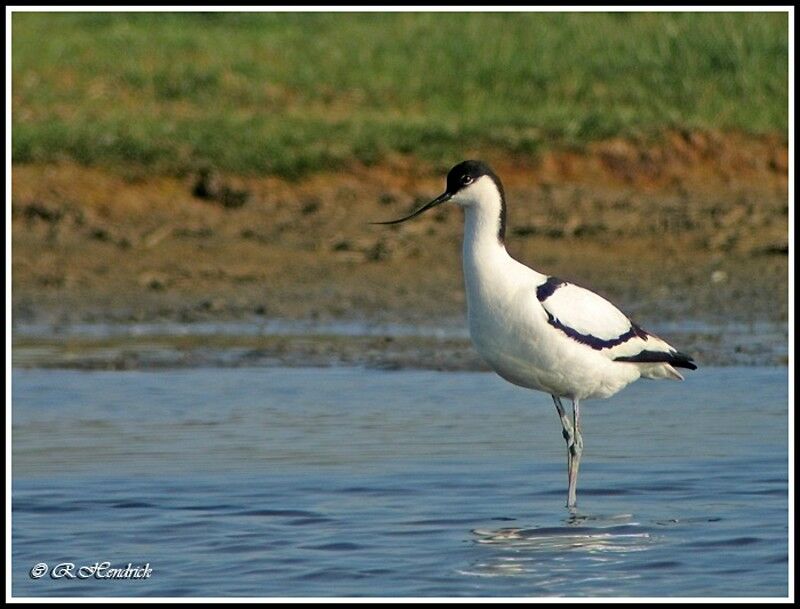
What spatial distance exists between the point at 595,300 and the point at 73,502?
226cm

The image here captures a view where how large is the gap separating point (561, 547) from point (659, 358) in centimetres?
119

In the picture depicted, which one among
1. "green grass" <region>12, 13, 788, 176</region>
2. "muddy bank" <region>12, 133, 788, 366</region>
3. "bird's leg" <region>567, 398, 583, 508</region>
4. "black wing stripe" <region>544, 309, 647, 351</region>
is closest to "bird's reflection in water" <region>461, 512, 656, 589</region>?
"bird's leg" <region>567, 398, 583, 508</region>

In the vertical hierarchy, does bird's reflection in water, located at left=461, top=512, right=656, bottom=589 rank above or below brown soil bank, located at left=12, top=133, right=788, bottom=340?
below

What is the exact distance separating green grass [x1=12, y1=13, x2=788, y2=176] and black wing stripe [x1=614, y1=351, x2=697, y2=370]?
7159 millimetres

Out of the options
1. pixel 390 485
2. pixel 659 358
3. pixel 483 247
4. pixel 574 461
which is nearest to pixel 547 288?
pixel 483 247

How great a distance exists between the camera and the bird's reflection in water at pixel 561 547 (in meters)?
6.36

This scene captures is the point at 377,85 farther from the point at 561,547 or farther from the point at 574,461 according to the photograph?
the point at 561,547

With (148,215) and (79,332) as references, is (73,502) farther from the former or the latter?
(148,215)

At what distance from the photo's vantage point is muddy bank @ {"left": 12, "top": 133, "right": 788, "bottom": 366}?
475 inches

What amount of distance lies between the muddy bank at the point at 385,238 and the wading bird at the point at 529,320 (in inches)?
159

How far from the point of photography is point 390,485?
7520 mm

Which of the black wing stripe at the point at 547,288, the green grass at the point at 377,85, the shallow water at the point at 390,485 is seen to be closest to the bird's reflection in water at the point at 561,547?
the shallow water at the point at 390,485

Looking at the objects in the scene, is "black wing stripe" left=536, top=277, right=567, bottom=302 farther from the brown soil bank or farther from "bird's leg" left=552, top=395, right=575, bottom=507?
the brown soil bank

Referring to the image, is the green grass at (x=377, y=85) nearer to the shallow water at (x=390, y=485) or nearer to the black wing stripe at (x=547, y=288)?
the shallow water at (x=390, y=485)
